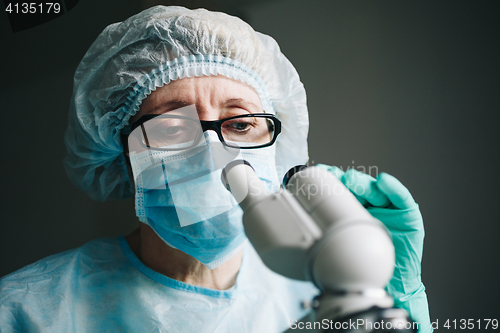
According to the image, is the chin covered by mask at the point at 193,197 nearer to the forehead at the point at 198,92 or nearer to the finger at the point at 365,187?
the forehead at the point at 198,92

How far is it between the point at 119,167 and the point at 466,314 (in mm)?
1593

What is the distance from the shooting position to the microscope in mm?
396

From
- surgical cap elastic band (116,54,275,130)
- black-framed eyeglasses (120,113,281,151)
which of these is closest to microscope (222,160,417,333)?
black-framed eyeglasses (120,113,281,151)

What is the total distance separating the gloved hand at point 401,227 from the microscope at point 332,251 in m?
0.33

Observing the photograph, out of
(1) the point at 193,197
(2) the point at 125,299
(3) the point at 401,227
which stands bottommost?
(2) the point at 125,299

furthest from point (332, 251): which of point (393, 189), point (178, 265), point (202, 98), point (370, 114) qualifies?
point (370, 114)

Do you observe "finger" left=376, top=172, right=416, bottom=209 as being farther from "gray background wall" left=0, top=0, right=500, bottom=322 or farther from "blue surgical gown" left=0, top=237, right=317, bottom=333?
"gray background wall" left=0, top=0, right=500, bottom=322

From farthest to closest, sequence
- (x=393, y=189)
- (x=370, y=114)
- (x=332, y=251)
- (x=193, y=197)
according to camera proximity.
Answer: (x=370, y=114) < (x=193, y=197) < (x=393, y=189) < (x=332, y=251)

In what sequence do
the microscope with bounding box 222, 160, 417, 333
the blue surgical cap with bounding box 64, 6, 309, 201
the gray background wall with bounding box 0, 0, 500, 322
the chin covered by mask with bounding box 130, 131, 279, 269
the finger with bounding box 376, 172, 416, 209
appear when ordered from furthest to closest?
the gray background wall with bounding box 0, 0, 500, 322 < the blue surgical cap with bounding box 64, 6, 309, 201 < the chin covered by mask with bounding box 130, 131, 279, 269 < the finger with bounding box 376, 172, 416, 209 < the microscope with bounding box 222, 160, 417, 333

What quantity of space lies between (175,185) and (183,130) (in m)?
0.17

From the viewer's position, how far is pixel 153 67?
0.95 m

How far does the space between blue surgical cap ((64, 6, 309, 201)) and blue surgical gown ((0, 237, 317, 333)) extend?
0.37 m

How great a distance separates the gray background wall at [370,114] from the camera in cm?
127

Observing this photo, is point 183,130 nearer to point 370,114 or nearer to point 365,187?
point 365,187
